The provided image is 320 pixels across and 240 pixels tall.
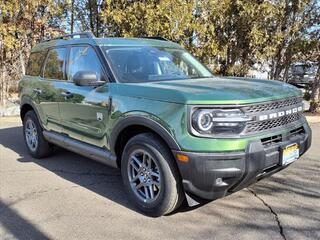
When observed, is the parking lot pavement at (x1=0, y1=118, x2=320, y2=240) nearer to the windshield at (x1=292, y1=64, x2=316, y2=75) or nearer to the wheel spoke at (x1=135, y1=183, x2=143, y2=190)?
the wheel spoke at (x1=135, y1=183, x2=143, y2=190)

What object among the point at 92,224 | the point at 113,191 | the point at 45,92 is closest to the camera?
the point at 92,224

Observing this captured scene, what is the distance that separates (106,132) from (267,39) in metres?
7.07

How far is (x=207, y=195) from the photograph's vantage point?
3590mm

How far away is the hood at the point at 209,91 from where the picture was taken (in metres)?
3.48

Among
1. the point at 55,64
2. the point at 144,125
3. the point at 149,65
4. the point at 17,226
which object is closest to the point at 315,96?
the point at 149,65

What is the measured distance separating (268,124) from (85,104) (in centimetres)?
220

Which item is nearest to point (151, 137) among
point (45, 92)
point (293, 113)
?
point (293, 113)

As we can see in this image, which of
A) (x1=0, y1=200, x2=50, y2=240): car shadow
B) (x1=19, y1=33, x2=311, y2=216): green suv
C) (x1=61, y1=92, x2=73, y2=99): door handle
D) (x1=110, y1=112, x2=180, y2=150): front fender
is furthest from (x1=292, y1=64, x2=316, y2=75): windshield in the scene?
(x1=0, y1=200, x2=50, y2=240): car shadow

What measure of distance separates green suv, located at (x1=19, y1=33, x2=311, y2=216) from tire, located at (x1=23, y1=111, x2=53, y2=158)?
2.15 feet

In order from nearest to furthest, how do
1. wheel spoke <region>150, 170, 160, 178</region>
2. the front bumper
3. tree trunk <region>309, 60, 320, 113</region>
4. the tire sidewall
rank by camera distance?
the front bumper < the tire sidewall < wheel spoke <region>150, 170, 160, 178</region> < tree trunk <region>309, 60, 320, 113</region>

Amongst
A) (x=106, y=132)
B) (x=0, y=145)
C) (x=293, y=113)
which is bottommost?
(x=0, y=145)

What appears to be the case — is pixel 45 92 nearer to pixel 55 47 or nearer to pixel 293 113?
pixel 55 47

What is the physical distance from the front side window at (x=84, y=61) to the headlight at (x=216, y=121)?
153cm

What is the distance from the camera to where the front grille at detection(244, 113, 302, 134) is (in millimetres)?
3544
